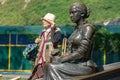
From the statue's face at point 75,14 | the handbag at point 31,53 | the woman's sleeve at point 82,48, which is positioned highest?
the statue's face at point 75,14

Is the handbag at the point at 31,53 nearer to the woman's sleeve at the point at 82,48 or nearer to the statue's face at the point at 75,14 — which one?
the statue's face at the point at 75,14

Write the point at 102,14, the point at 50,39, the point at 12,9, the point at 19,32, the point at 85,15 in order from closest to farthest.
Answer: the point at 85,15
the point at 50,39
the point at 19,32
the point at 102,14
the point at 12,9

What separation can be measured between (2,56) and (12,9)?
15.5m

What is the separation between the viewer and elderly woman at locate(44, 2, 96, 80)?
7.34 m

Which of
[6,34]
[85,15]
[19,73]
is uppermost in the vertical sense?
[85,15]

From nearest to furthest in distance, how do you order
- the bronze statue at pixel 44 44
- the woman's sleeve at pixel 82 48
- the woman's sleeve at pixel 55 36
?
the woman's sleeve at pixel 82 48 < the woman's sleeve at pixel 55 36 < the bronze statue at pixel 44 44

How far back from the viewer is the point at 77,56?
7.49 meters

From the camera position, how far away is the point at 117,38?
67.6 ft

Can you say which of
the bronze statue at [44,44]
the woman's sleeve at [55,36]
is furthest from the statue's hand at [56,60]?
the bronze statue at [44,44]

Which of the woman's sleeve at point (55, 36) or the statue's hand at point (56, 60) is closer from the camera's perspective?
the statue's hand at point (56, 60)

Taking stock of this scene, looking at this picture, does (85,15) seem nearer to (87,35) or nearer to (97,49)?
(87,35)

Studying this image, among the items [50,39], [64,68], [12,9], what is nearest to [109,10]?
[12,9]

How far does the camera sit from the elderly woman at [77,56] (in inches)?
289

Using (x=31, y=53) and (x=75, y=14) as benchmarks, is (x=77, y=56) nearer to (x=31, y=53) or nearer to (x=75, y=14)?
(x=75, y=14)
